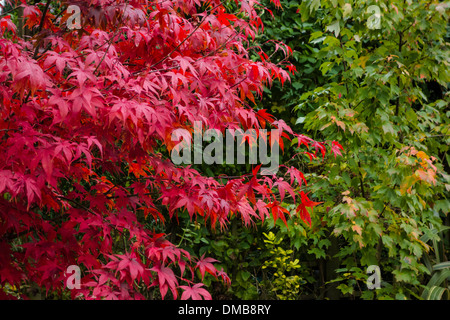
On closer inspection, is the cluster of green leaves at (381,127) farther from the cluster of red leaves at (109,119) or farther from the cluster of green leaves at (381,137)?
the cluster of red leaves at (109,119)

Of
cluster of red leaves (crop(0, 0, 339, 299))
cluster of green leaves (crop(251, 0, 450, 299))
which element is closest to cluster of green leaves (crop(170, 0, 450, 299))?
cluster of green leaves (crop(251, 0, 450, 299))

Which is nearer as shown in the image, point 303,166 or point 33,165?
point 33,165

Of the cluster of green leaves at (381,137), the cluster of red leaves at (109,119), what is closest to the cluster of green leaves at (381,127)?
the cluster of green leaves at (381,137)

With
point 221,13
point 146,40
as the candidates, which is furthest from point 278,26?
point 146,40

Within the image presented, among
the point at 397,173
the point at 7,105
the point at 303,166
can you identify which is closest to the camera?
the point at 7,105

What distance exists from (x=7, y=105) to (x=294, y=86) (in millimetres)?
2873

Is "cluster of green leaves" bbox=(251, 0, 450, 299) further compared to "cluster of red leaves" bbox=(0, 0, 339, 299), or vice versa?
"cluster of green leaves" bbox=(251, 0, 450, 299)

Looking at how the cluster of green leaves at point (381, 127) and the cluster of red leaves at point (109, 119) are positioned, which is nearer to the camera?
the cluster of red leaves at point (109, 119)

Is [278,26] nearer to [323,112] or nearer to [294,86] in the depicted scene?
[294,86]

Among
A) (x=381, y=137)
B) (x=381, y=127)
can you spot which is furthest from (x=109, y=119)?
(x=381, y=137)

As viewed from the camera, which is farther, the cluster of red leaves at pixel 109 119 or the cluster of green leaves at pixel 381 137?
the cluster of green leaves at pixel 381 137

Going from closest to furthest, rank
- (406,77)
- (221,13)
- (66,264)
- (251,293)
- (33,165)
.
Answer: (33,165), (66,264), (221,13), (406,77), (251,293)

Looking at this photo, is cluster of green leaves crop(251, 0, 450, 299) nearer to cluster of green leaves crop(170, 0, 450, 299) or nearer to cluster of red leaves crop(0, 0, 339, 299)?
cluster of green leaves crop(170, 0, 450, 299)

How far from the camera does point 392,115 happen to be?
3.06 meters
